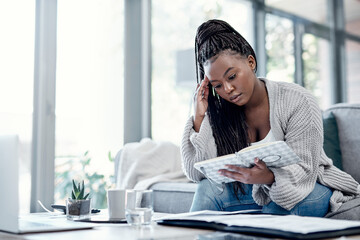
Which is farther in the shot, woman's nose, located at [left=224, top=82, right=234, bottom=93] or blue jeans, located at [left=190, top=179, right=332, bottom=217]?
woman's nose, located at [left=224, top=82, right=234, bottom=93]

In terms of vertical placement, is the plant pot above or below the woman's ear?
below

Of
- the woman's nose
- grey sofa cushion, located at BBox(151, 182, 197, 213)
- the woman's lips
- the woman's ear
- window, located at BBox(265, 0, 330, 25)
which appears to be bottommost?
grey sofa cushion, located at BBox(151, 182, 197, 213)

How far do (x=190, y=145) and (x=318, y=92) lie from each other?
372 centimetres

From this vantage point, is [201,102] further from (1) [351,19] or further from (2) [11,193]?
(1) [351,19]

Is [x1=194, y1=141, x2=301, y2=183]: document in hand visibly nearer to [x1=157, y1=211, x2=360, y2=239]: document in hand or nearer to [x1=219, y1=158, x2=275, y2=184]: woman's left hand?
[x1=219, y1=158, x2=275, y2=184]: woman's left hand

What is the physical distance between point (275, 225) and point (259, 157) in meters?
0.36

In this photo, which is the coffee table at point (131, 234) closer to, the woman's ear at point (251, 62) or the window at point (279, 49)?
the woman's ear at point (251, 62)

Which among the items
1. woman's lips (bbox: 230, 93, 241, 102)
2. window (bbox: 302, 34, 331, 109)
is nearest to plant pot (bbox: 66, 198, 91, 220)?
woman's lips (bbox: 230, 93, 241, 102)

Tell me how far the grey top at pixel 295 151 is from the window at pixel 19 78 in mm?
1445

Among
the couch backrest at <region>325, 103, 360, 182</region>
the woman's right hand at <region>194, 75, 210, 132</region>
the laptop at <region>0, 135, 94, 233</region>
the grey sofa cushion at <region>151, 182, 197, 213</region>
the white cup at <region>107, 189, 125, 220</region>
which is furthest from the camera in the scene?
the grey sofa cushion at <region>151, 182, 197, 213</region>

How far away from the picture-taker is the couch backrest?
197cm

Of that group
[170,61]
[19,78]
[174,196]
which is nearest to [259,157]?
[174,196]

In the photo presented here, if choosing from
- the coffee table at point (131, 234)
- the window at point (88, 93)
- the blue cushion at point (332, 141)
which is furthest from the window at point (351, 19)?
the coffee table at point (131, 234)

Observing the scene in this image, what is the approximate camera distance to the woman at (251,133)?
A: 140 cm
